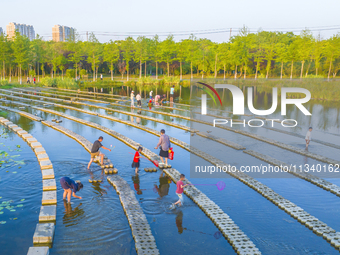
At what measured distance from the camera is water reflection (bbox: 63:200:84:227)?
873 centimetres

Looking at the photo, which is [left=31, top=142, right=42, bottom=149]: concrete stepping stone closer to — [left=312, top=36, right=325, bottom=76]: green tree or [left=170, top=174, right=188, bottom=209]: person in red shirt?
[left=170, top=174, right=188, bottom=209]: person in red shirt

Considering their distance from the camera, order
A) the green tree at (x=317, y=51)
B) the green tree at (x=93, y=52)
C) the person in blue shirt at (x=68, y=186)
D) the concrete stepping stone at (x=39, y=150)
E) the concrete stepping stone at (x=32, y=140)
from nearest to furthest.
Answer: the person in blue shirt at (x=68, y=186) < the concrete stepping stone at (x=39, y=150) < the concrete stepping stone at (x=32, y=140) < the green tree at (x=317, y=51) < the green tree at (x=93, y=52)

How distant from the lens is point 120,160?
14.4 m

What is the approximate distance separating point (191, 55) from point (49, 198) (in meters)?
72.4

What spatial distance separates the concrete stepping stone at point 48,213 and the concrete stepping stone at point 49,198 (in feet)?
1.19

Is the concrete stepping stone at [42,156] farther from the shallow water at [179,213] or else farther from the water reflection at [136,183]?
the water reflection at [136,183]

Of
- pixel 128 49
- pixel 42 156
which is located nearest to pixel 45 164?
pixel 42 156

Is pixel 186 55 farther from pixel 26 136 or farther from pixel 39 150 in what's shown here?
pixel 39 150

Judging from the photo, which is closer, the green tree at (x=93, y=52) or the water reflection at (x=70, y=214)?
the water reflection at (x=70, y=214)

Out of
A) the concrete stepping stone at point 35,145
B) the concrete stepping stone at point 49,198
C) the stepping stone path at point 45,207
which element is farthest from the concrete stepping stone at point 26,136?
the concrete stepping stone at point 49,198

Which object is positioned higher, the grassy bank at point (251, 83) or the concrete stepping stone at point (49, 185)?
the grassy bank at point (251, 83)

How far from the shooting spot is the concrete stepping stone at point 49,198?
9.70m

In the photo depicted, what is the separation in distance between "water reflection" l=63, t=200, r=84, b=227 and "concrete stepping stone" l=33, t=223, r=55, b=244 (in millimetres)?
538

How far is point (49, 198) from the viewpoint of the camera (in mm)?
9898
